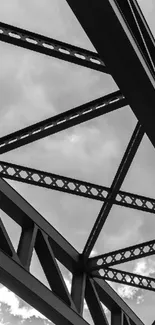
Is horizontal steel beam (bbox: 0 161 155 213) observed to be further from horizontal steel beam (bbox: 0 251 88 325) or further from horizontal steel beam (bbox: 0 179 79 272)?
horizontal steel beam (bbox: 0 251 88 325)

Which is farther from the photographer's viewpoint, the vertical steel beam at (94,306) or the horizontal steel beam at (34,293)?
the vertical steel beam at (94,306)

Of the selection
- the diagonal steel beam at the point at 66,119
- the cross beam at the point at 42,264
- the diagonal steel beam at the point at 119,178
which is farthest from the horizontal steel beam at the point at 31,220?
the diagonal steel beam at the point at 66,119

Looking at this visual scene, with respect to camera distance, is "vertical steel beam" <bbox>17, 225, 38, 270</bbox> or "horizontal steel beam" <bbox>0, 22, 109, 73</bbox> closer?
"horizontal steel beam" <bbox>0, 22, 109, 73</bbox>

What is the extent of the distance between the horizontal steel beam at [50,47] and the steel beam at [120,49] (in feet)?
2.65

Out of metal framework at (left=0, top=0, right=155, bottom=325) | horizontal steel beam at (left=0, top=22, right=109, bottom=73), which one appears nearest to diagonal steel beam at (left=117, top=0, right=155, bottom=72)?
metal framework at (left=0, top=0, right=155, bottom=325)

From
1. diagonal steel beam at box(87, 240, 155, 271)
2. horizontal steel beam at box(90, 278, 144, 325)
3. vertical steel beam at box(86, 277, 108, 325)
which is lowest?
vertical steel beam at box(86, 277, 108, 325)

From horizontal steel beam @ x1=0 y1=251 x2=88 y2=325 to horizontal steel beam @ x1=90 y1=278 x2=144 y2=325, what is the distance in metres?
2.24

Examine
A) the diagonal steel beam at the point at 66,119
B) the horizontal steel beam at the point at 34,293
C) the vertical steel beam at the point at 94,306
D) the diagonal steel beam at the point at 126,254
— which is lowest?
the horizontal steel beam at the point at 34,293

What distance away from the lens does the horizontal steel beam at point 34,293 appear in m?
8.53

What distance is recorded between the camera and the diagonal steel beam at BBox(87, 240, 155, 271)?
10.8m

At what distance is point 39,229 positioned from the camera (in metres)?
10.5

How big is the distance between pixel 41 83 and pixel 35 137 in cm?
233

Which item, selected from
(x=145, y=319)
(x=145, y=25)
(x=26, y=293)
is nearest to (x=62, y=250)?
(x=26, y=293)

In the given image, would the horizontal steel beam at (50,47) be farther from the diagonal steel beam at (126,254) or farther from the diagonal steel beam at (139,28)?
the diagonal steel beam at (126,254)
